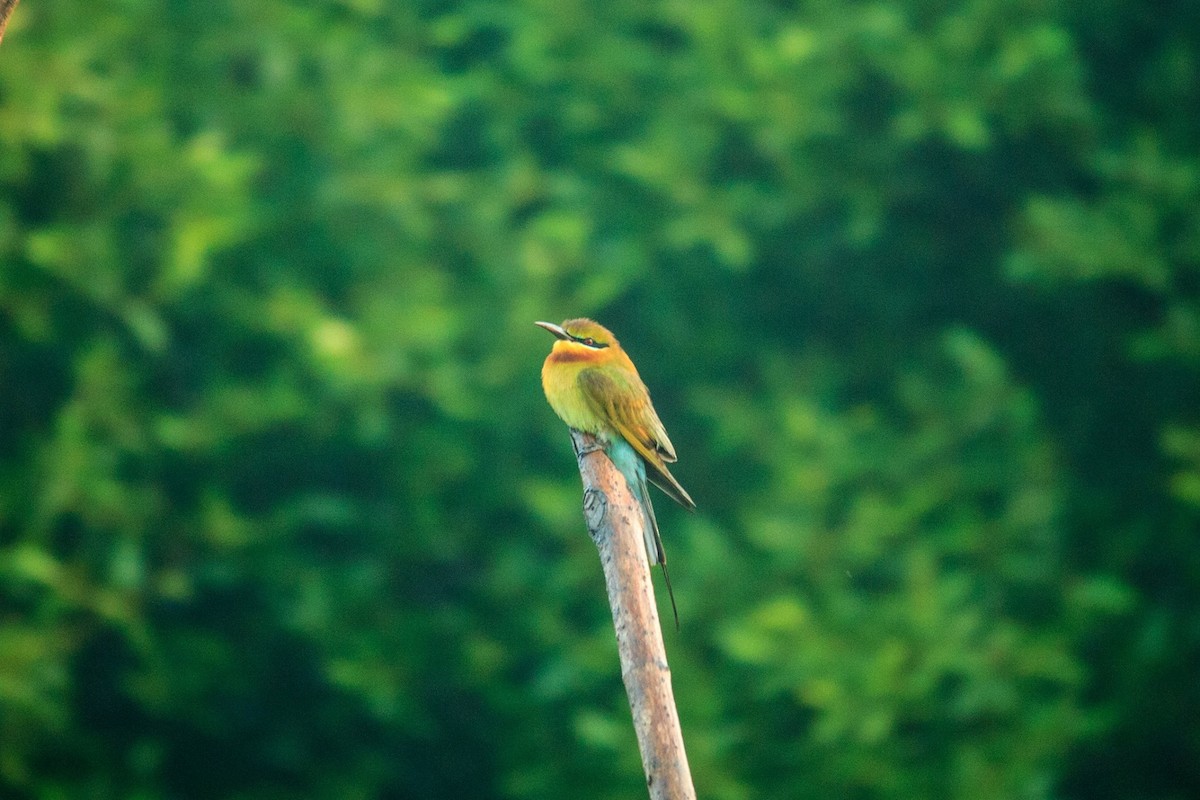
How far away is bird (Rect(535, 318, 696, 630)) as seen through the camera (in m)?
3.36

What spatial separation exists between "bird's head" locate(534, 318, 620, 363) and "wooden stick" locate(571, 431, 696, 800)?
1121 mm

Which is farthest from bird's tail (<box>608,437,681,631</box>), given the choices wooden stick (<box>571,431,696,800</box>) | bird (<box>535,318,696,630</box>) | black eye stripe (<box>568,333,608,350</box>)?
black eye stripe (<box>568,333,608,350</box>)

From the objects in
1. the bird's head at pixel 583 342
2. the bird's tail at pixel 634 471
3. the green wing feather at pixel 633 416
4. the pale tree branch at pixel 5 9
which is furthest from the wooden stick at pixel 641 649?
the pale tree branch at pixel 5 9

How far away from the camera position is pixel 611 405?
11.5 feet

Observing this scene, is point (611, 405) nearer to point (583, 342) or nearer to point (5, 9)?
point (583, 342)

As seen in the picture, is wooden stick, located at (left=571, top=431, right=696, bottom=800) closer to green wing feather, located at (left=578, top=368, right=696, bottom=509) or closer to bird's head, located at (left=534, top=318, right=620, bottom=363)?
green wing feather, located at (left=578, top=368, right=696, bottom=509)

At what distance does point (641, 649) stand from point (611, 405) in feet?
4.18

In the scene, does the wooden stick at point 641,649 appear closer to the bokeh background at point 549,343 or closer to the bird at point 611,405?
the bird at point 611,405

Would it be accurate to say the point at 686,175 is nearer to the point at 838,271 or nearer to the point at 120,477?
the point at 838,271

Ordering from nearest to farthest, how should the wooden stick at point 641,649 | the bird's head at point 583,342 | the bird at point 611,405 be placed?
the wooden stick at point 641,649, the bird at point 611,405, the bird's head at point 583,342

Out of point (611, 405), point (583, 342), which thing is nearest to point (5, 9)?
point (611, 405)

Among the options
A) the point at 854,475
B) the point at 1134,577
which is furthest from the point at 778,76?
the point at 1134,577

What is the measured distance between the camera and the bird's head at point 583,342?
378 centimetres

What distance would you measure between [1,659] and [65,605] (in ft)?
1.13
